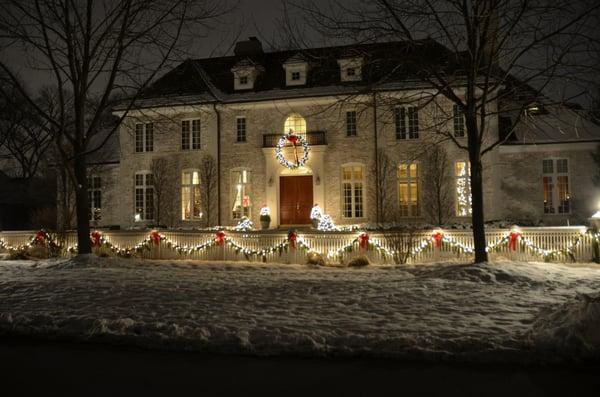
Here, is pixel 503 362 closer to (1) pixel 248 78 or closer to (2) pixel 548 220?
(2) pixel 548 220

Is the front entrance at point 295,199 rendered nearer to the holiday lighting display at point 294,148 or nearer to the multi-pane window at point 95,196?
the holiday lighting display at point 294,148

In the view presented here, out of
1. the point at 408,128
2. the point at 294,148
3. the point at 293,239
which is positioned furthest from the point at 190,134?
the point at 293,239

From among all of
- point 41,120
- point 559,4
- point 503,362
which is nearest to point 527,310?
point 503,362

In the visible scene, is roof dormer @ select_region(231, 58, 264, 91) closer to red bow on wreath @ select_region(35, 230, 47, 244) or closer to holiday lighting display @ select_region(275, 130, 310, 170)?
holiday lighting display @ select_region(275, 130, 310, 170)

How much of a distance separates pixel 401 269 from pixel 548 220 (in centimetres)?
1101

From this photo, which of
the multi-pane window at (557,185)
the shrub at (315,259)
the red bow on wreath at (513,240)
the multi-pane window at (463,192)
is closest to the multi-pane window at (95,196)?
the shrub at (315,259)

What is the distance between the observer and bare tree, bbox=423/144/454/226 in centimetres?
2186

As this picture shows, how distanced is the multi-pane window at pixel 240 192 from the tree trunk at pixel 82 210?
8965 millimetres

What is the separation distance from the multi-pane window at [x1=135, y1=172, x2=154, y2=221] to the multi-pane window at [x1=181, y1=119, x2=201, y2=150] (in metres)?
2.48

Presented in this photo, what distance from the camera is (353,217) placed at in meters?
23.1

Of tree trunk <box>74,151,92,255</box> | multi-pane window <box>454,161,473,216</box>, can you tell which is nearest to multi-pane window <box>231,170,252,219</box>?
tree trunk <box>74,151,92,255</box>

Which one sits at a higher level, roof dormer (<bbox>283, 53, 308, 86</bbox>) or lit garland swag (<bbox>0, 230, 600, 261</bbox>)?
roof dormer (<bbox>283, 53, 308, 86</bbox>)

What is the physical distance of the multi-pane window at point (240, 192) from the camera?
80.0 ft

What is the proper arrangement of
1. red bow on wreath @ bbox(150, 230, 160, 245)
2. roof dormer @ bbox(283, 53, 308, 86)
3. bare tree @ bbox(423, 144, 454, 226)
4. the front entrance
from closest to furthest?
red bow on wreath @ bbox(150, 230, 160, 245), bare tree @ bbox(423, 144, 454, 226), the front entrance, roof dormer @ bbox(283, 53, 308, 86)
